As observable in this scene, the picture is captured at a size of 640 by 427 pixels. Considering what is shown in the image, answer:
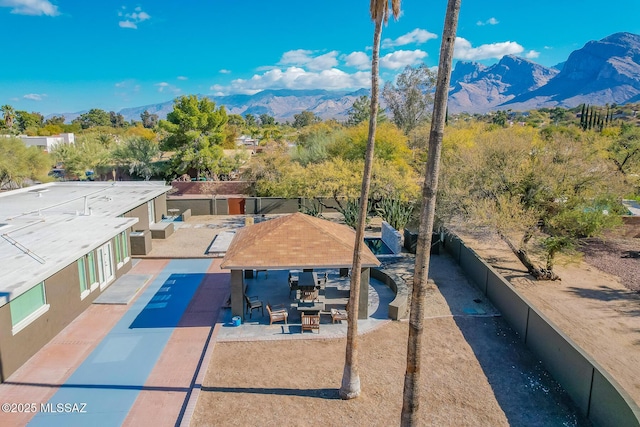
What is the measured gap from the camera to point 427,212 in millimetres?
6039

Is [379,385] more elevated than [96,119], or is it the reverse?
[96,119]

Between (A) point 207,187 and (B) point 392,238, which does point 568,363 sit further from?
(A) point 207,187

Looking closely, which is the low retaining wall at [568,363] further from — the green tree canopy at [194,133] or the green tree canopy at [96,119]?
the green tree canopy at [96,119]

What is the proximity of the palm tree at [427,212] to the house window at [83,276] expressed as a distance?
11698mm

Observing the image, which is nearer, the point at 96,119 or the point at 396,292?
the point at 396,292

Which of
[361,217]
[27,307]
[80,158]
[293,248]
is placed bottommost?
[27,307]

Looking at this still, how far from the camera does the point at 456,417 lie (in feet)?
30.1

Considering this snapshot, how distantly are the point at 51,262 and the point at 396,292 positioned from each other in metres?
10.8

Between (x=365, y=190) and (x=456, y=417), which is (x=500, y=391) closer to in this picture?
(x=456, y=417)

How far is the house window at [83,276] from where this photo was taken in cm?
1405

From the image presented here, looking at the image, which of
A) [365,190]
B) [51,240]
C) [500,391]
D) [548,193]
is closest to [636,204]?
[548,193]

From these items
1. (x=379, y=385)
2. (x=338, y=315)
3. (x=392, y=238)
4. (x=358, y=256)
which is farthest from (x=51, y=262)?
(x=392, y=238)

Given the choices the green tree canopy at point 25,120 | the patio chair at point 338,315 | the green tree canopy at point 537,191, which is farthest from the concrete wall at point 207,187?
the green tree canopy at point 25,120

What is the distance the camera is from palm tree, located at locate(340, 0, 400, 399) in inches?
311
